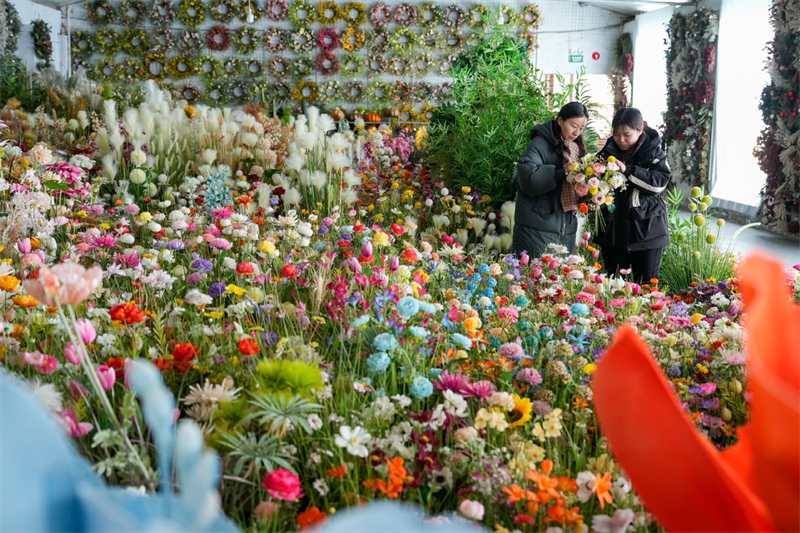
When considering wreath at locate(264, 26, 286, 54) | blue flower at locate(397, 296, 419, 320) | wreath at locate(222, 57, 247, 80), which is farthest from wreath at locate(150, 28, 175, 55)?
blue flower at locate(397, 296, 419, 320)

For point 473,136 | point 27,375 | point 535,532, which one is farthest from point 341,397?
point 473,136

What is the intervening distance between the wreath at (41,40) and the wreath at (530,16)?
31.2ft

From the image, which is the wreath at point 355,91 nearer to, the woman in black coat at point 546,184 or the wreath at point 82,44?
the wreath at point 82,44

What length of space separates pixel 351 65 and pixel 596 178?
10973 mm

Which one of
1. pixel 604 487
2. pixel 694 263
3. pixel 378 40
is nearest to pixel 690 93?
pixel 378 40

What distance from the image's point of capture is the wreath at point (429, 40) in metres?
13.6

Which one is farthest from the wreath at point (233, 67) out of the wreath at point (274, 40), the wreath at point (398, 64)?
the wreath at point (398, 64)

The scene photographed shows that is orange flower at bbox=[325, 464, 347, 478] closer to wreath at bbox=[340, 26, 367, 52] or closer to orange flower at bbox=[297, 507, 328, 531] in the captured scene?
orange flower at bbox=[297, 507, 328, 531]

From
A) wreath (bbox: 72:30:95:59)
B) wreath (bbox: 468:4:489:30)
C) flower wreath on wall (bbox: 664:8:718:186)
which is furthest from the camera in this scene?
wreath (bbox: 468:4:489:30)

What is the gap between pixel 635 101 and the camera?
13.9 meters

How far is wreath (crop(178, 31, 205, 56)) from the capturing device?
13211mm

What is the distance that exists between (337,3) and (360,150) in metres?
8.20

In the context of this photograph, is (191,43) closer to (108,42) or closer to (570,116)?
(108,42)

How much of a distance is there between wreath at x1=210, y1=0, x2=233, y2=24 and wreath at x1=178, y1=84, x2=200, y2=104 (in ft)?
5.06
